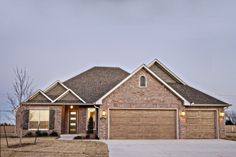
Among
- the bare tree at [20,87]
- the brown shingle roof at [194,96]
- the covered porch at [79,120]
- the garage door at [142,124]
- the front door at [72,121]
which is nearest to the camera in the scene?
the bare tree at [20,87]

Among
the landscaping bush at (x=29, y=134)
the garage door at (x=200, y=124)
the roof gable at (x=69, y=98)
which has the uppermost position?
the roof gable at (x=69, y=98)

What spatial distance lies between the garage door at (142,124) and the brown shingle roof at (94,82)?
360 centimetres

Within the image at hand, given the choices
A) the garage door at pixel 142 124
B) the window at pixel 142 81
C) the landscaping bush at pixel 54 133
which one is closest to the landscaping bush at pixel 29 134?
the landscaping bush at pixel 54 133

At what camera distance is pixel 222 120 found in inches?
912

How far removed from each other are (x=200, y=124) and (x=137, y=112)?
492 cm

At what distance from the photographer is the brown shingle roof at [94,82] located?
26234mm

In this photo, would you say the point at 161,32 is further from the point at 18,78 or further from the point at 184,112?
the point at 18,78

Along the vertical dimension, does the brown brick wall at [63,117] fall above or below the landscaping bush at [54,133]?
above

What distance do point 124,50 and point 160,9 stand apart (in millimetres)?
10576

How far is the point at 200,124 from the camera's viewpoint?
22.9 m

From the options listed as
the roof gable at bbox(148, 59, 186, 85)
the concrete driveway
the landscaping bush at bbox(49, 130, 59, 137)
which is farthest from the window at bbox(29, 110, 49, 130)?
the roof gable at bbox(148, 59, 186, 85)

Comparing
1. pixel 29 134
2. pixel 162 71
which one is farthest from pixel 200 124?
pixel 29 134

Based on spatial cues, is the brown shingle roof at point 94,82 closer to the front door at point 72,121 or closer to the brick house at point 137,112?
the brick house at point 137,112

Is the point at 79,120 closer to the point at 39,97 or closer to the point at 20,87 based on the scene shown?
the point at 39,97
